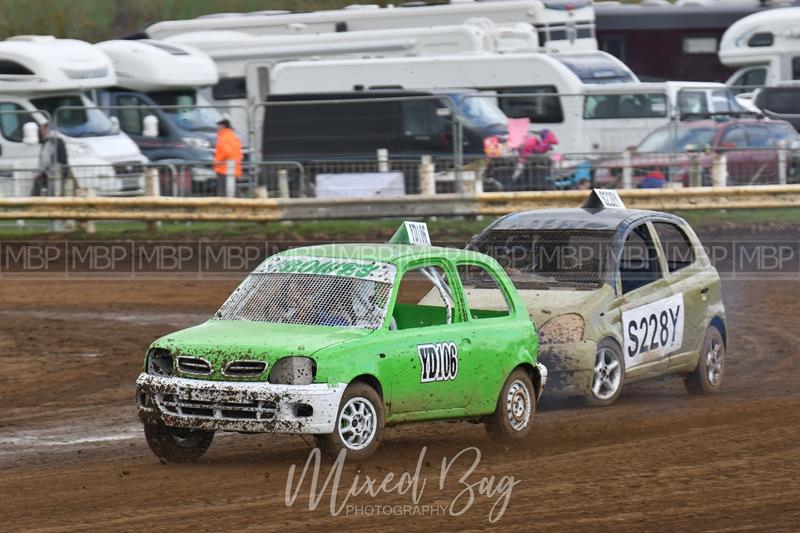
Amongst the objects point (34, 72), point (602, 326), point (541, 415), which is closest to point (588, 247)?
point (602, 326)

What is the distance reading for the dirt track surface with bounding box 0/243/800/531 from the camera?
6.91 meters

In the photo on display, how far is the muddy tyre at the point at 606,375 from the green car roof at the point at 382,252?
1.76 m

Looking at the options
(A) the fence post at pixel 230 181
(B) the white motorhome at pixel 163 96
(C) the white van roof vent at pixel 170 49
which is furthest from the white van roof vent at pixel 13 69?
(A) the fence post at pixel 230 181

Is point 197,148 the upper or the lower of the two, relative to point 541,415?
upper

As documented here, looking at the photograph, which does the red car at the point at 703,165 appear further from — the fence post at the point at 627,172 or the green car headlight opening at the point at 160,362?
the green car headlight opening at the point at 160,362

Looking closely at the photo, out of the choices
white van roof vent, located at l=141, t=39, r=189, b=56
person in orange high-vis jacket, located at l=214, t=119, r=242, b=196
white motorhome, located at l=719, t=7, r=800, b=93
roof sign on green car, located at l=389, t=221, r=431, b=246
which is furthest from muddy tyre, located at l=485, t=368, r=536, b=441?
white motorhome, located at l=719, t=7, r=800, b=93

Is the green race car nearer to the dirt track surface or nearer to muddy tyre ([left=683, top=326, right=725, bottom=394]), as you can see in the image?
the dirt track surface

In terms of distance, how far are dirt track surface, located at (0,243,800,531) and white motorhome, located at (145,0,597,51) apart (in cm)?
1941

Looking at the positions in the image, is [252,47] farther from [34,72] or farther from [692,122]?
[692,122]

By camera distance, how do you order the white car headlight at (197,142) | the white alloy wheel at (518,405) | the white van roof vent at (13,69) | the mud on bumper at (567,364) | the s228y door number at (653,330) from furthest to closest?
the white car headlight at (197,142) < the white van roof vent at (13,69) < the s228y door number at (653,330) < the mud on bumper at (567,364) < the white alloy wheel at (518,405)

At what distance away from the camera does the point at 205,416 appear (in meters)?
8.16

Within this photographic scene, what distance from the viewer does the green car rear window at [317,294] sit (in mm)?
8758

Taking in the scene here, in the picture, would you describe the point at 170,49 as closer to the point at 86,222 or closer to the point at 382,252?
the point at 86,222

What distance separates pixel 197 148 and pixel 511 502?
20.2m
